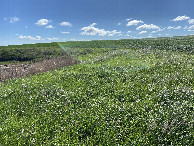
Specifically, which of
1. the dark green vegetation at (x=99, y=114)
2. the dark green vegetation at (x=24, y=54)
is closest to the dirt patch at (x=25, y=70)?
the dark green vegetation at (x=99, y=114)

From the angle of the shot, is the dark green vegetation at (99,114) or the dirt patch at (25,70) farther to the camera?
the dirt patch at (25,70)

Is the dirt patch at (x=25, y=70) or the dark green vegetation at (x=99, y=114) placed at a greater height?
the dirt patch at (x=25, y=70)

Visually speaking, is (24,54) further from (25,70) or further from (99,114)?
(99,114)

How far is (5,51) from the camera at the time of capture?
4266 centimetres

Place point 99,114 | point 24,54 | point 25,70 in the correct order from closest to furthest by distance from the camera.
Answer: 1. point 99,114
2. point 25,70
3. point 24,54

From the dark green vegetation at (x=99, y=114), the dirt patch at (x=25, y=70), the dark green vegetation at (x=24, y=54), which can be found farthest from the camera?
the dark green vegetation at (x=24, y=54)

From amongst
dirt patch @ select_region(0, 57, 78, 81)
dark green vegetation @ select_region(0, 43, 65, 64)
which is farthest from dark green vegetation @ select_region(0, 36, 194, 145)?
dark green vegetation @ select_region(0, 43, 65, 64)

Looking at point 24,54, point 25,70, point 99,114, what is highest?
point 24,54

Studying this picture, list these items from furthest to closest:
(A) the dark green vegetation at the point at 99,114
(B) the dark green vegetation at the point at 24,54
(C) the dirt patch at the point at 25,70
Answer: (B) the dark green vegetation at the point at 24,54 → (C) the dirt patch at the point at 25,70 → (A) the dark green vegetation at the point at 99,114

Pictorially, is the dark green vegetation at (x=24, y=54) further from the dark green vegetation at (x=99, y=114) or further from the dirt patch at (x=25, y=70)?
the dark green vegetation at (x=99, y=114)

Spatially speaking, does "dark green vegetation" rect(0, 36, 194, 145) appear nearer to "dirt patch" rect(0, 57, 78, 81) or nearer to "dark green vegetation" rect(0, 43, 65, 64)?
"dirt patch" rect(0, 57, 78, 81)

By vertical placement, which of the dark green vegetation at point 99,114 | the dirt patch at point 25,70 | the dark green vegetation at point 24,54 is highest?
the dark green vegetation at point 24,54

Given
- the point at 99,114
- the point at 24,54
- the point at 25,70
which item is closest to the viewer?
the point at 99,114

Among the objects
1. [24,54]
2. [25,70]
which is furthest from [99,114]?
[24,54]
